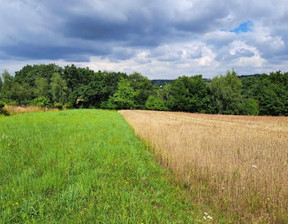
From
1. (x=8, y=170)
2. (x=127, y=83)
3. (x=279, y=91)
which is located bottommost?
(x=8, y=170)

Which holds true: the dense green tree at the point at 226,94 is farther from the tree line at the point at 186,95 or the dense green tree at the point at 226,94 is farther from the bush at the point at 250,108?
the bush at the point at 250,108

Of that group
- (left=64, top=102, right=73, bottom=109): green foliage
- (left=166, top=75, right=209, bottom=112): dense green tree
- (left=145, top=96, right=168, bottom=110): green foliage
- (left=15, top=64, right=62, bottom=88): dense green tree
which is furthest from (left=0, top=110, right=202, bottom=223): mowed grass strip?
(left=15, top=64, right=62, bottom=88): dense green tree

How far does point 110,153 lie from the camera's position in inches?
243

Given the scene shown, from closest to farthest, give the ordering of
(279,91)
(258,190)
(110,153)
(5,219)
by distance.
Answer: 1. (5,219)
2. (258,190)
3. (110,153)
4. (279,91)

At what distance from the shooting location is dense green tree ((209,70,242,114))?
46.2m

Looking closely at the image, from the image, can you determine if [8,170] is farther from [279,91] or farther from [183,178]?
[279,91]

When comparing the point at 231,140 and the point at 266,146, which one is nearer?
the point at 266,146

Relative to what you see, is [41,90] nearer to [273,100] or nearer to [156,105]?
[156,105]

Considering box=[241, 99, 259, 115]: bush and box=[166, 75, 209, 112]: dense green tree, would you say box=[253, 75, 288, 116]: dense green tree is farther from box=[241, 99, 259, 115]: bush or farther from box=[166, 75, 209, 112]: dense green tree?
box=[166, 75, 209, 112]: dense green tree

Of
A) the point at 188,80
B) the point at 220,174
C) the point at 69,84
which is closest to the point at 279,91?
the point at 188,80

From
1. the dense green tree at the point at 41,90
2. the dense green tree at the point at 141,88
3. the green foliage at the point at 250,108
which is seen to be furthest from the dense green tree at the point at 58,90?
the green foliage at the point at 250,108

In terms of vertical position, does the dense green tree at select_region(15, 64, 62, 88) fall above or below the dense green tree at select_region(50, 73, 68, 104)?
above

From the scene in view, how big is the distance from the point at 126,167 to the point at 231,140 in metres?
5.29

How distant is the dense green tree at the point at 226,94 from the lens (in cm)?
4619
